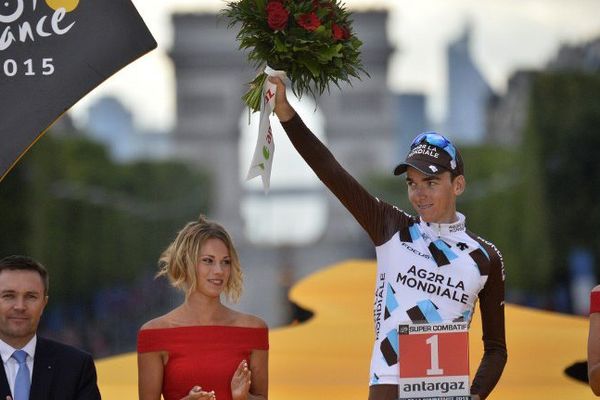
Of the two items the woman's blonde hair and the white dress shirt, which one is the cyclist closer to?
the woman's blonde hair

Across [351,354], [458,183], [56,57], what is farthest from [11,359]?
[351,354]

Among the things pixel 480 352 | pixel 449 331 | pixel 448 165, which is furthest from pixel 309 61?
pixel 480 352

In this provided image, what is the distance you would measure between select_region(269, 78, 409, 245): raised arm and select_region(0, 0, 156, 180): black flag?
19.1 inches

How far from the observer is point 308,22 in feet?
15.5

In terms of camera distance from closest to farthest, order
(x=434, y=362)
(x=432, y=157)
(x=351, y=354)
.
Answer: (x=434, y=362)
(x=432, y=157)
(x=351, y=354)

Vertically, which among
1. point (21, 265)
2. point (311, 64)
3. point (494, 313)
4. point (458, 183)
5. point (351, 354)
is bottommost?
point (351, 354)

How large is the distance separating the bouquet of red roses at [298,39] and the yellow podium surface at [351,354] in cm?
144

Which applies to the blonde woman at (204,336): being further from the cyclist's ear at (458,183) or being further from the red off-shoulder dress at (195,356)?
the cyclist's ear at (458,183)

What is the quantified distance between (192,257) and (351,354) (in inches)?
90.3

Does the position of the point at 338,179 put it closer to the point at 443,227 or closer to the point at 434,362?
the point at 443,227

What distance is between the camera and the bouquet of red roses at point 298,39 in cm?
473

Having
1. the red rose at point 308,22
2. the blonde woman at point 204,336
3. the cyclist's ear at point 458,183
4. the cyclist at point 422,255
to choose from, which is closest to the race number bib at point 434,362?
the cyclist at point 422,255

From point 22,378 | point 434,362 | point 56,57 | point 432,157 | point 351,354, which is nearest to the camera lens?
point 434,362

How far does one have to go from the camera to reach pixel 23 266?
4.50 m
